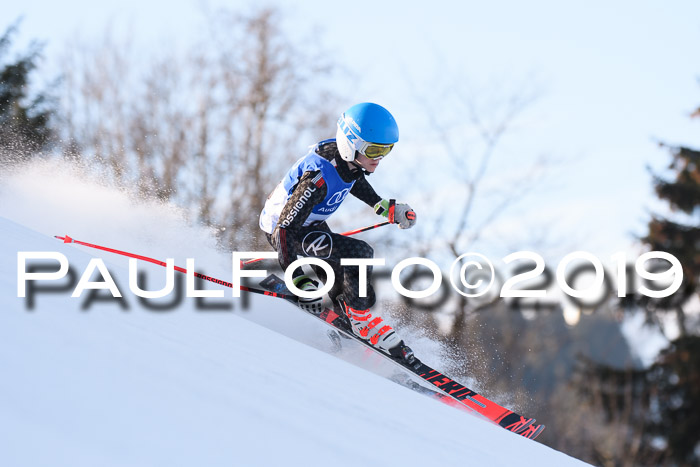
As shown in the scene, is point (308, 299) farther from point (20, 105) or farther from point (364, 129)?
point (20, 105)

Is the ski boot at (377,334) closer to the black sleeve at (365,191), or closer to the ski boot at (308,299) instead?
the ski boot at (308,299)

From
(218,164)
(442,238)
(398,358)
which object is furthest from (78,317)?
(218,164)

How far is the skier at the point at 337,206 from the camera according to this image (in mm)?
5355

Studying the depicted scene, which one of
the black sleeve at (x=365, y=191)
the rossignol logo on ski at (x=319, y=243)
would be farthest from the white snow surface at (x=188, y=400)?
the black sleeve at (x=365, y=191)

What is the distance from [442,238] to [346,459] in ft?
47.2

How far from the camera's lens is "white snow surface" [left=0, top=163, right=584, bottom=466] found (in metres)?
1.75

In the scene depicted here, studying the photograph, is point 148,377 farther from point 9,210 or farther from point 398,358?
point 9,210

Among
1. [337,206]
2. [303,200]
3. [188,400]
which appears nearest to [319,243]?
[337,206]

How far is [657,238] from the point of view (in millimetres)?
15578

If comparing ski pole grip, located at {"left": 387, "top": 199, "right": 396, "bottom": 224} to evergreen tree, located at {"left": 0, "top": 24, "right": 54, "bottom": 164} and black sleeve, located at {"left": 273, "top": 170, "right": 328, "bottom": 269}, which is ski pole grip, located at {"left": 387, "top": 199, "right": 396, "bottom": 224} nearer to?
black sleeve, located at {"left": 273, "top": 170, "right": 328, "bottom": 269}

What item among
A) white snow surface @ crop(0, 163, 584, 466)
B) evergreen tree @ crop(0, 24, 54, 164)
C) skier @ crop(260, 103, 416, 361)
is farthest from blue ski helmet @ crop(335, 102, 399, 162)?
evergreen tree @ crop(0, 24, 54, 164)

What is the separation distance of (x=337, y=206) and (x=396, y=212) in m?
0.55

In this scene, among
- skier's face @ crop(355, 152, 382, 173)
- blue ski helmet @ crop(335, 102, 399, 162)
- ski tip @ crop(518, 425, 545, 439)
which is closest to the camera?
blue ski helmet @ crop(335, 102, 399, 162)

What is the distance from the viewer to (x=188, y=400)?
2.25m
